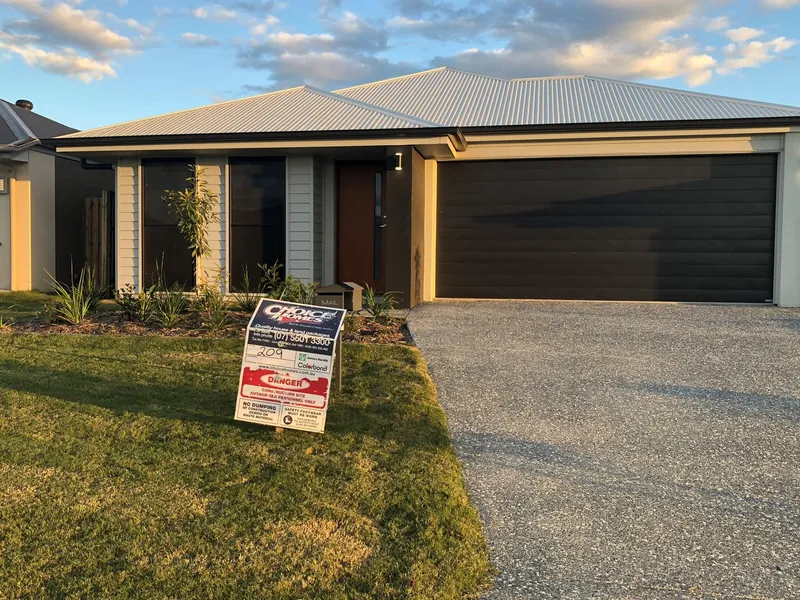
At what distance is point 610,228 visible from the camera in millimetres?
10820

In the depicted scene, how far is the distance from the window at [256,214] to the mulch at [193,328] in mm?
2570

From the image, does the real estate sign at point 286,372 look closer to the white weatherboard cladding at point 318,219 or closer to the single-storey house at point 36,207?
the white weatherboard cladding at point 318,219

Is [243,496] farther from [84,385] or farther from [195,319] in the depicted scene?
[195,319]

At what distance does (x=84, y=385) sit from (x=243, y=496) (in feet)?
9.67

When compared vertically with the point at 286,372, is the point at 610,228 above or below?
above

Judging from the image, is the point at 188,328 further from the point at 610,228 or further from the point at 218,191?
the point at 610,228

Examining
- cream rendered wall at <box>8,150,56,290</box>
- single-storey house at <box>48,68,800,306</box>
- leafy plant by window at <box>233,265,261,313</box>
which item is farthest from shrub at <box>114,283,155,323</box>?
cream rendered wall at <box>8,150,56,290</box>

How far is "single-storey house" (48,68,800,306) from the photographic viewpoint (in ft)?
33.6

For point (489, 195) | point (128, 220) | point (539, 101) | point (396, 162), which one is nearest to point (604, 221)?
point (489, 195)

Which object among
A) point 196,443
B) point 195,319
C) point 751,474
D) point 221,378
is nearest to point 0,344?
point 195,319

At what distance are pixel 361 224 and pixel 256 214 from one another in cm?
184

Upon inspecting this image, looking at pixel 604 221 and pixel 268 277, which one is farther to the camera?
pixel 268 277

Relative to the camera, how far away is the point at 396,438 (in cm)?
462

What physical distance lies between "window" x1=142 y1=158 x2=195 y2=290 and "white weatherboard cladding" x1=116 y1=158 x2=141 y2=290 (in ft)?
0.44
